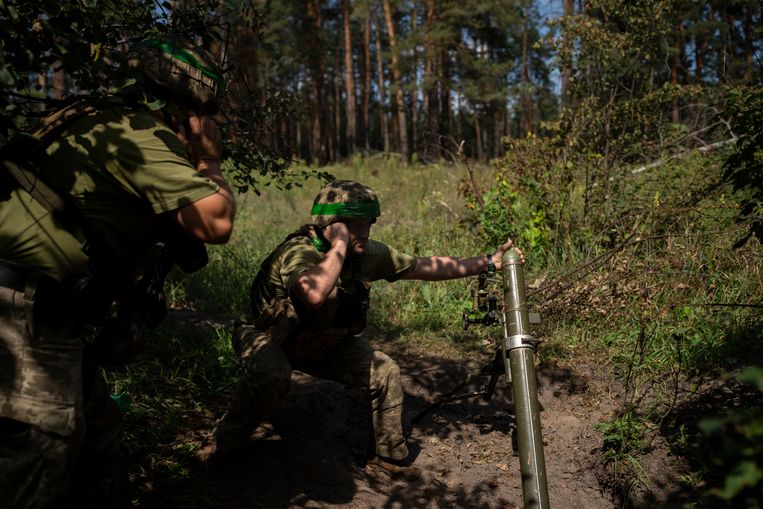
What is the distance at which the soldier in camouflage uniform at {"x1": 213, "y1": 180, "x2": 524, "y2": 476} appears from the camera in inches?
123

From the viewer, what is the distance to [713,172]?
587 cm

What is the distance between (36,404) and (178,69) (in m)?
1.24

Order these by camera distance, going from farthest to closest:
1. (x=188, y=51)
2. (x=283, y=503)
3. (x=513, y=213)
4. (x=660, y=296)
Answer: (x=513, y=213), (x=660, y=296), (x=283, y=503), (x=188, y=51)

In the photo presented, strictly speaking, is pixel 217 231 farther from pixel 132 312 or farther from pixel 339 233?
pixel 339 233

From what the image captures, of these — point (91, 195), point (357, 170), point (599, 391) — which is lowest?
point (599, 391)

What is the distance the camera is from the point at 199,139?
2.29 meters

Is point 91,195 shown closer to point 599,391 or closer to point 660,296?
point 599,391

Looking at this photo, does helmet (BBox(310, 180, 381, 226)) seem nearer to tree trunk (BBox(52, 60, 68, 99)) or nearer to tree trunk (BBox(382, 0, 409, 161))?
tree trunk (BBox(52, 60, 68, 99))

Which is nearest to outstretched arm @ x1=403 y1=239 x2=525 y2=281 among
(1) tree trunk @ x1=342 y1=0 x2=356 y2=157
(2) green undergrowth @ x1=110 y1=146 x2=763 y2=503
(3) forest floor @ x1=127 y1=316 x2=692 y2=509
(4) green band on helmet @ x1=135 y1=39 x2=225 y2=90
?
(2) green undergrowth @ x1=110 y1=146 x2=763 y2=503

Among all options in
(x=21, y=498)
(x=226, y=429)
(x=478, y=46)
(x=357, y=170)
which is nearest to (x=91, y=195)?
(x=21, y=498)

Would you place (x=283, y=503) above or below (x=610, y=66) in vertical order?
below

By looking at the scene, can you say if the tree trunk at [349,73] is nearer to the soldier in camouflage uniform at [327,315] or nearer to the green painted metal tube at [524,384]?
the soldier in camouflage uniform at [327,315]

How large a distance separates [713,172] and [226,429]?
5107 millimetres

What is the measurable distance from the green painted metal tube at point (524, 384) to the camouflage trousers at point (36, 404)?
1656 millimetres
